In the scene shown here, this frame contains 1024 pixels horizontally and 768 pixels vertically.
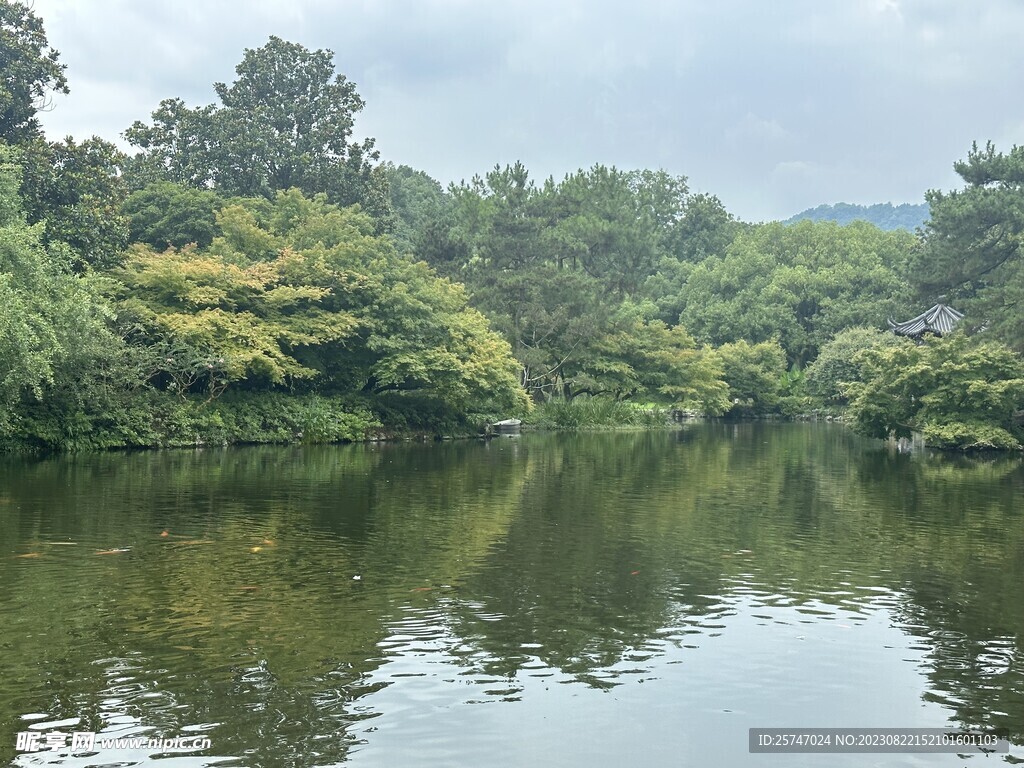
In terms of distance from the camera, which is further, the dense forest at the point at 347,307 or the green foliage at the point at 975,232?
the green foliage at the point at 975,232

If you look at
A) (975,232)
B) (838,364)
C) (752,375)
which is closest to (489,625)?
(975,232)

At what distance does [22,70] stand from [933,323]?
1784 inches

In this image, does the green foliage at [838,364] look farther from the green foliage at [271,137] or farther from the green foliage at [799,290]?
the green foliage at [271,137]

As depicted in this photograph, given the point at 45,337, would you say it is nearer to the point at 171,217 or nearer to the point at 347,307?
the point at 347,307

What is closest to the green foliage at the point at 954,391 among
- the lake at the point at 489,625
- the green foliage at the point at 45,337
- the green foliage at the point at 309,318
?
the green foliage at the point at 309,318

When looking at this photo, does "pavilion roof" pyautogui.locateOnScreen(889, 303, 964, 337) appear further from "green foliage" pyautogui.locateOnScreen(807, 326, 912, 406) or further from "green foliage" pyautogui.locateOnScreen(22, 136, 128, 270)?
"green foliage" pyautogui.locateOnScreen(22, 136, 128, 270)

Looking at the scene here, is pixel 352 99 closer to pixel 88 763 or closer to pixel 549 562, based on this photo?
pixel 549 562

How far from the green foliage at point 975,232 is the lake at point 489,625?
42.7 meters

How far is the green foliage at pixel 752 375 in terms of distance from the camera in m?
70.2

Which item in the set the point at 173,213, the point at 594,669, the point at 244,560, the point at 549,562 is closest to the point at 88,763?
the point at 594,669

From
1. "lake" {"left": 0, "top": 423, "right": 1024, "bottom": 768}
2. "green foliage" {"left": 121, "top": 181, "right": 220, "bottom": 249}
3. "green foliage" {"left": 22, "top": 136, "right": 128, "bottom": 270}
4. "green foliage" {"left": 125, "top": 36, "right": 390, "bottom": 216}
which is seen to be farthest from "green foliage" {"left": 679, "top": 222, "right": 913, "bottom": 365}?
"lake" {"left": 0, "top": 423, "right": 1024, "bottom": 768}

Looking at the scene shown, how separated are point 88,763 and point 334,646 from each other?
294cm

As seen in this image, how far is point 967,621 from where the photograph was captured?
1068 centimetres

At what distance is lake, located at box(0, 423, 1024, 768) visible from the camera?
721 cm
